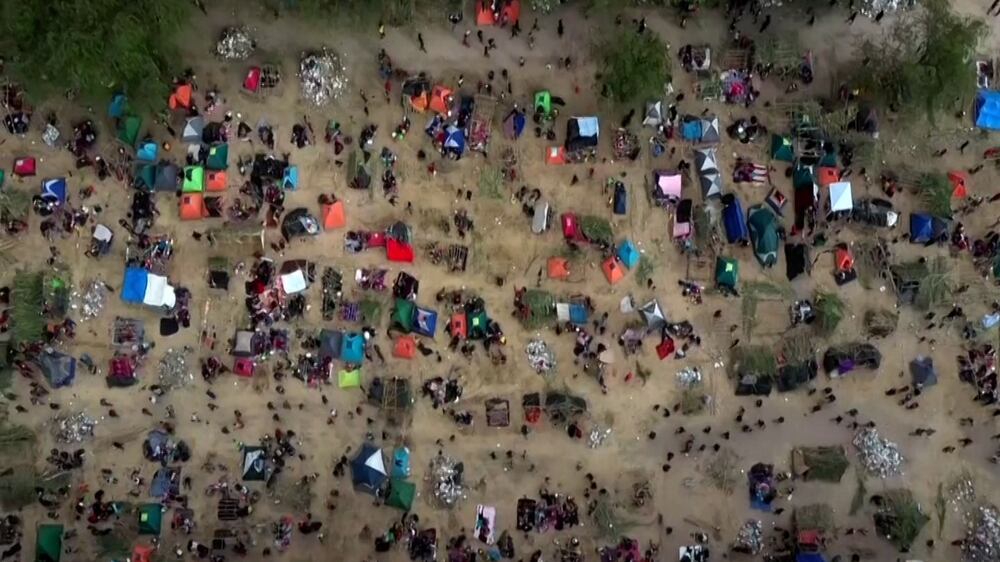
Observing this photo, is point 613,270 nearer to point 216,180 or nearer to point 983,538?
point 216,180

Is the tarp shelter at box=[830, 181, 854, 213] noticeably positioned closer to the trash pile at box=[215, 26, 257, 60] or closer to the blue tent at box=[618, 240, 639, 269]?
the blue tent at box=[618, 240, 639, 269]

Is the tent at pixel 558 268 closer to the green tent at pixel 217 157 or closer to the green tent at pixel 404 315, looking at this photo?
the green tent at pixel 404 315

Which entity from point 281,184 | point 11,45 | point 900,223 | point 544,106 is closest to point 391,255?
point 281,184

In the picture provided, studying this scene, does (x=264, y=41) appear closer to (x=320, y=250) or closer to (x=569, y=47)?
(x=320, y=250)

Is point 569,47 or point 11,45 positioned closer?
point 11,45

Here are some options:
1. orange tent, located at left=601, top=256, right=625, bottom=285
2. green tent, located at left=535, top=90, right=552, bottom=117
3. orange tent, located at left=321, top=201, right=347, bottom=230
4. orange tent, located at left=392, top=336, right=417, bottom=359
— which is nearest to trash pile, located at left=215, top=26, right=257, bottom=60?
orange tent, located at left=321, top=201, right=347, bottom=230

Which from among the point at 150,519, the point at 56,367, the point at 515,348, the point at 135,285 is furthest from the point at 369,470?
the point at 56,367
